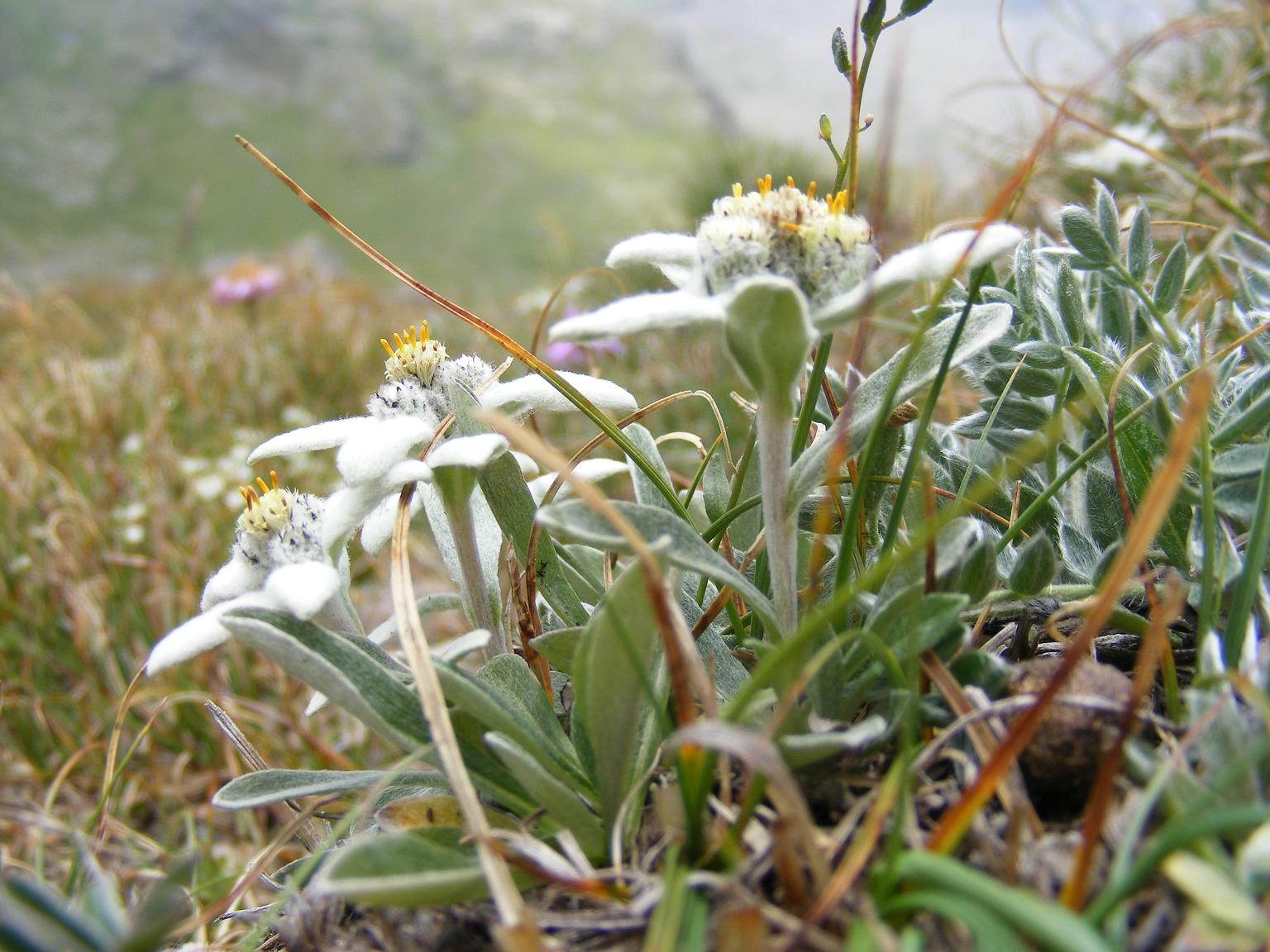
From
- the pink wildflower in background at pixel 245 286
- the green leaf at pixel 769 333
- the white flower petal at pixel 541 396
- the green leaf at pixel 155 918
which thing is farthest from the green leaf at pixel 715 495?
the pink wildflower in background at pixel 245 286

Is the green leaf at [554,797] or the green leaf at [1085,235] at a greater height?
the green leaf at [1085,235]

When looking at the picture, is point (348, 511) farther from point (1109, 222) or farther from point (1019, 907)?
point (1109, 222)

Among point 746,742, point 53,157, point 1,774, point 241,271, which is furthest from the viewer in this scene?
point 53,157

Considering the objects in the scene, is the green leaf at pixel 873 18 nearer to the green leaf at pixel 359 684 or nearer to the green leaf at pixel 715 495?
the green leaf at pixel 715 495

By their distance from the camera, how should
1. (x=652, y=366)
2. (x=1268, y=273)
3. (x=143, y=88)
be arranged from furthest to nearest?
(x=143, y=88) → (x=652, y=366) → (x=1268, y=273)

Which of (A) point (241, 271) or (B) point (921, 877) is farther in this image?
(A) point (241, 271)

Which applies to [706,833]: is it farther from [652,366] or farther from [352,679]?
[652,366]

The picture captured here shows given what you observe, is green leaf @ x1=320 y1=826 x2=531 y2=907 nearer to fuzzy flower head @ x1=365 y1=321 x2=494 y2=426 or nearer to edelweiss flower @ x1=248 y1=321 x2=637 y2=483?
edelweiss flower @ x1=248 y1=321 x2=637 y2=483

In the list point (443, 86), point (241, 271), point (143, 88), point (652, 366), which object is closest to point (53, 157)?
point (143, 88)
